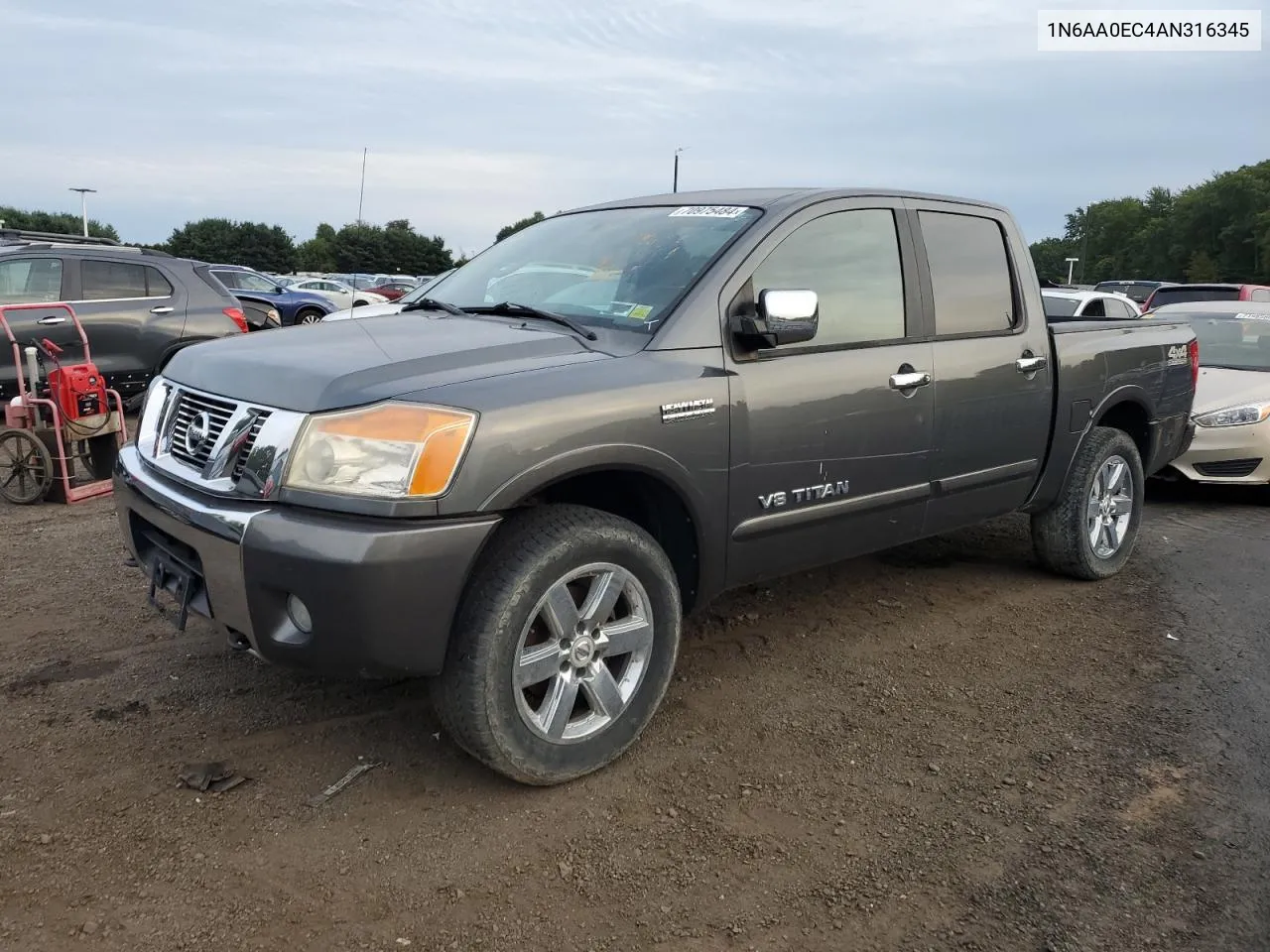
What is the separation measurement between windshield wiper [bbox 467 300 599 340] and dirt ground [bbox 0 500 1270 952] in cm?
134

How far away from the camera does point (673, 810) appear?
2.81 metres

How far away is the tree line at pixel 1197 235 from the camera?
64438 mm

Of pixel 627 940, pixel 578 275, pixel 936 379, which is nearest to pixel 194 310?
pixel 578 275

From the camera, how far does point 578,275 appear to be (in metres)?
3.63

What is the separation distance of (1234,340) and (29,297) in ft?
33.1

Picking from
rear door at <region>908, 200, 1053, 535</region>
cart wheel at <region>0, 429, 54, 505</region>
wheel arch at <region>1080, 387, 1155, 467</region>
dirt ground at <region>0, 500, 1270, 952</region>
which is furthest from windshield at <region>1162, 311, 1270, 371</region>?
cart wheel at <region>0, 429, 54, 505</region>

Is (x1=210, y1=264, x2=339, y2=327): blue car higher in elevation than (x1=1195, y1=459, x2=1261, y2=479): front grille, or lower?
higher

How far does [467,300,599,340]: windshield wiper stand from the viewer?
126 inches

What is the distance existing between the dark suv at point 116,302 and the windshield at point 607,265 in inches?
213

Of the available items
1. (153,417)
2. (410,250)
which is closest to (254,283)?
(153,417)

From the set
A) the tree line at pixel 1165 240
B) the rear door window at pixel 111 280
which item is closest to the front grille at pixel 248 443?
the rear door window at pixel 111 280

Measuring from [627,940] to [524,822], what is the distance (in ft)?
1.82

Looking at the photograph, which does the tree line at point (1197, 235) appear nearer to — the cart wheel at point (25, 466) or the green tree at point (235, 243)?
the green tree at point (235, 243)

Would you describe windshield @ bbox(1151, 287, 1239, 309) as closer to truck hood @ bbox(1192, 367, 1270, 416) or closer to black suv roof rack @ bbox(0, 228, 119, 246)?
truck hood @ bbox(1192, 367, 1270, 416)
